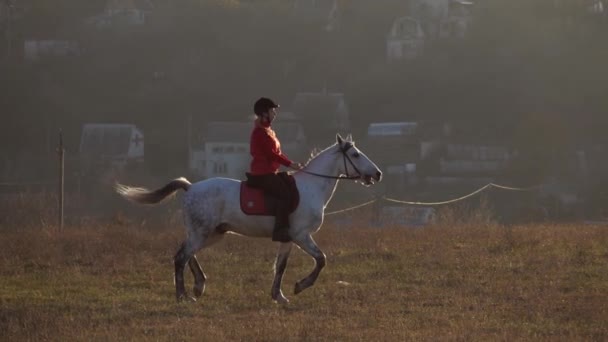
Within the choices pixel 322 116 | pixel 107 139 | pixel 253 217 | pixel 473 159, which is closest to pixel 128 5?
pixel 322 116

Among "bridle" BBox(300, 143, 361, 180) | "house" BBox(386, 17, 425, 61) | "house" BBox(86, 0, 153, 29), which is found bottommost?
"house" BBox(86, 0, 153, 29)

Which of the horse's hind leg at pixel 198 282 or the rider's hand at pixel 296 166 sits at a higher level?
the rider's hand at pixel 296 166

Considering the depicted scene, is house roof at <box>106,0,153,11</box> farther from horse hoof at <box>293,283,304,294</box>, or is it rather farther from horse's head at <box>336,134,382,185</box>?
horse hoof at <box>293,283,304,294</box>

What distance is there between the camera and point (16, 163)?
6775 cm

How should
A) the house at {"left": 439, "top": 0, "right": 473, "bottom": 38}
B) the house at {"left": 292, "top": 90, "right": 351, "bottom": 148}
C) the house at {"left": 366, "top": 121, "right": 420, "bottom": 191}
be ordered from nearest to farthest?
the house at {"left": 366, "top": 121, "right": 420, "bottom": 191} < the house at {"left": 292, "top": 90, "right": 351, "bottom": 148} < the house at {"left": 439, "top": 0, "right": 473, "bottom": 38}

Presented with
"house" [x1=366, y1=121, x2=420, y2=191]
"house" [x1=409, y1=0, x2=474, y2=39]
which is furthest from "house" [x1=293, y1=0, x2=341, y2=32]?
"house" [x1=366, y1=121, x2=420, y2=191]

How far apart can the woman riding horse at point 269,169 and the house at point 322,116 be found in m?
59.4

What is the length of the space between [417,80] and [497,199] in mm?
31264

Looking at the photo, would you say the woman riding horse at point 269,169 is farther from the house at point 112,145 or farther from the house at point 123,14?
the house at point 123,14

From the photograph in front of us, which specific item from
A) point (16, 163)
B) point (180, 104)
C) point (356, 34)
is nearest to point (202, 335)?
point (16, 163)

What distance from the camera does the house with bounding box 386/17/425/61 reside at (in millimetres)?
87938

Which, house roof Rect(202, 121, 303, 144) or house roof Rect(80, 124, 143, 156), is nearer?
house roof Rect(80, 124, 143, 156)

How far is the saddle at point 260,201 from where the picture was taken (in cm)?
1380

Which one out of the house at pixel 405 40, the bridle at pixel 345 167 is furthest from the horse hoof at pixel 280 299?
the house at pixel 405 40
